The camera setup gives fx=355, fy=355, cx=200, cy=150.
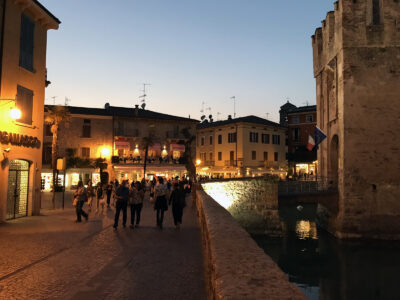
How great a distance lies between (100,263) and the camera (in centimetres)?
732

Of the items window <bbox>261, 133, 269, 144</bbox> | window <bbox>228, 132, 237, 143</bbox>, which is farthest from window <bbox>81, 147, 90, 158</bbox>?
window <bbox>261, 133, 269, 144</bbox>

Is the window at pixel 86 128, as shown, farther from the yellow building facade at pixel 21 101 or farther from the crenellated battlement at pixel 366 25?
the crenellated battlement at pixel 366 25

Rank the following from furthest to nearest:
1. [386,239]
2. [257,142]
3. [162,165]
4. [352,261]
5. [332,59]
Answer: [257,142] → [162,165] → [332,59] → [386,239] → [352,261]

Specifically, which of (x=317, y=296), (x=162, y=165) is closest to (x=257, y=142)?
A: (x=162, y=165)

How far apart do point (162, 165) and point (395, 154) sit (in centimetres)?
2736

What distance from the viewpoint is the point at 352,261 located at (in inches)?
809

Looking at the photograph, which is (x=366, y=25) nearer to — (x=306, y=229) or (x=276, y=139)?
(x=306, y=229)

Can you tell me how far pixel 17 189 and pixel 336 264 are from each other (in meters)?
17.1

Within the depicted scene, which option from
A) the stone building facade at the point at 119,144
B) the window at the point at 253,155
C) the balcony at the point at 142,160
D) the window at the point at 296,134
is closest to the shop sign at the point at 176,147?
the stone building facade at the point at 119,144

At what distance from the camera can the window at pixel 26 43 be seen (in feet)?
48.0

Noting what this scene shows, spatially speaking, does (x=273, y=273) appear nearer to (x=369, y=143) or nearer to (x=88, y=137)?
(x=369, y=143)

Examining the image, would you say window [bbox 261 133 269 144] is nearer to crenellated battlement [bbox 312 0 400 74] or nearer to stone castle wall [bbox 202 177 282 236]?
stone castle wall [bbox 202 177 282 236]

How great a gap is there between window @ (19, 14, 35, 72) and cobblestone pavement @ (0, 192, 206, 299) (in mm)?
6919

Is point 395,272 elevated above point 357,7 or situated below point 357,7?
below
